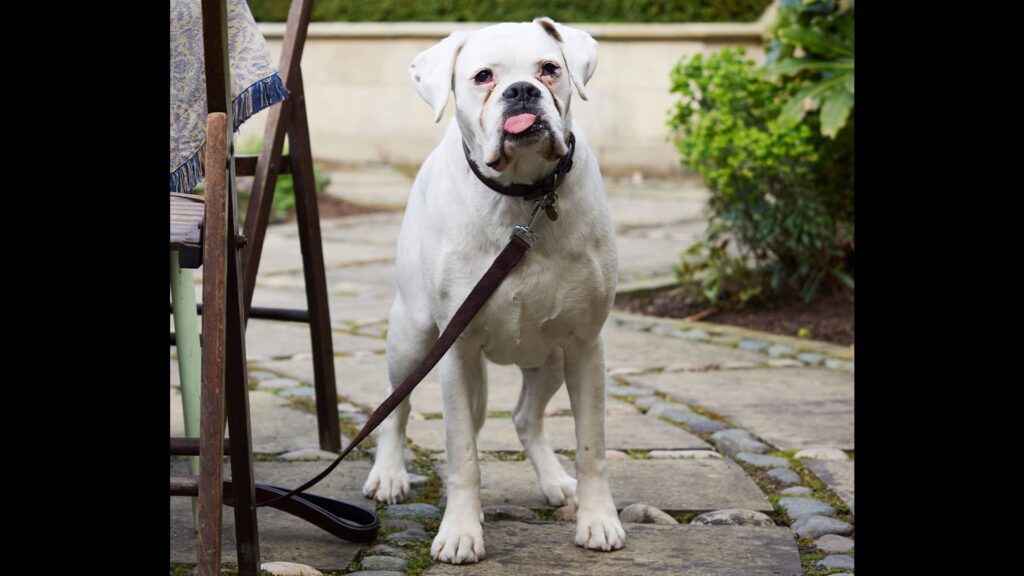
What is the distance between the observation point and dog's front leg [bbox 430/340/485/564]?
306 cm

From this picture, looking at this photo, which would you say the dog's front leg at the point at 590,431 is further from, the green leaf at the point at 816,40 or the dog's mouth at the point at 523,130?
the green leaf at the point at 816,40

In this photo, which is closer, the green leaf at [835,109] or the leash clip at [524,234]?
the leash clip at [524,234]

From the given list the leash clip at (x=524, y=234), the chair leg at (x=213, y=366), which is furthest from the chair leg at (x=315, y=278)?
the chair leg at (x=213, y=366)

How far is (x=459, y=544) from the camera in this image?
9.81 ft

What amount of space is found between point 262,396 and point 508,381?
38.3 inches

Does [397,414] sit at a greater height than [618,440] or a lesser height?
greater

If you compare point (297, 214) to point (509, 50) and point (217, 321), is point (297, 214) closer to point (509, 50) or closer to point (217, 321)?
point (509, 50)

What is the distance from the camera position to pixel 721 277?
21.0 feet

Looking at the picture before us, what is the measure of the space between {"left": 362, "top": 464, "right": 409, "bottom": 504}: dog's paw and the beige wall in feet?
29.4

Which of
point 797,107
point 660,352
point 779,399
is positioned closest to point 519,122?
point 779,399

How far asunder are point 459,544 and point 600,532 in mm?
350

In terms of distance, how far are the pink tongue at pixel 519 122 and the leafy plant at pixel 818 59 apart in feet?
10.6

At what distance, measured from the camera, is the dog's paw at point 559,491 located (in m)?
3.43

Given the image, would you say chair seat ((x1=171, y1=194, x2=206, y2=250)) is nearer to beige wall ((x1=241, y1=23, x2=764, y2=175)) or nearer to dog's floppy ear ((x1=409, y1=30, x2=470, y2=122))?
dog's floppy ear ((x1=409, y1=30, x2=470, y2=122))
